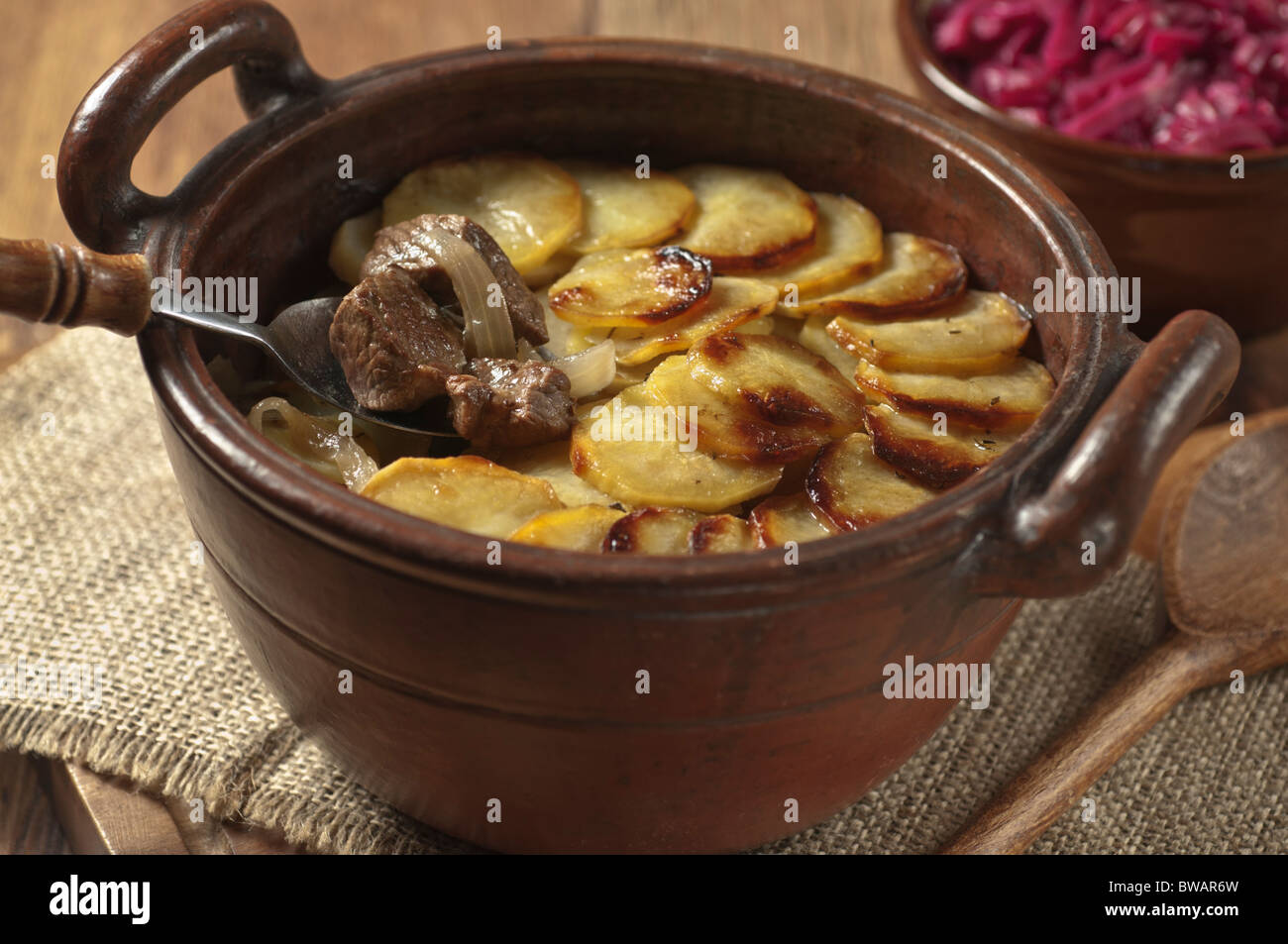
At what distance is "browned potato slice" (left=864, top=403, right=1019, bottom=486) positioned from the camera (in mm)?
2123

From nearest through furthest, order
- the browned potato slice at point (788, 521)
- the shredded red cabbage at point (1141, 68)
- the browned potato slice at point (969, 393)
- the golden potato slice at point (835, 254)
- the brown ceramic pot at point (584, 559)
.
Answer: the brown ceramic pot at point (584, 559), the browned potato slice at point (788, 521), the browned potato slice at point (969, 393), the golden potato slice at point (835, 254), the shredded red cabbage at point (1141, 68)

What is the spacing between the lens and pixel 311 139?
2434 millimetres

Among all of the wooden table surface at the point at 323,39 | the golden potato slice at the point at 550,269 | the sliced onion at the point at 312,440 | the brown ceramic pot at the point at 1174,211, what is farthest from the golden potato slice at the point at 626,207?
the wooden table surface at the point at 323,39

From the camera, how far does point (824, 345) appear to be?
7.86ft

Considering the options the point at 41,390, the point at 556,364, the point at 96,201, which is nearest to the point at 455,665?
the point at 556,364

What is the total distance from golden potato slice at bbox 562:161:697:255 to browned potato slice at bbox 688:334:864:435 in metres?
0.38

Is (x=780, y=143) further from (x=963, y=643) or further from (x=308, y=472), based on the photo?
(x=308, y=472)

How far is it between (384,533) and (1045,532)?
855 mm

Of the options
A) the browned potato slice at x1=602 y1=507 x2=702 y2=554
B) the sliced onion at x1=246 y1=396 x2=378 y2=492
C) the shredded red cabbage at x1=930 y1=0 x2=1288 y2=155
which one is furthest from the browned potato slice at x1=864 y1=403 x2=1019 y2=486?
the shredded red cabbage at x1=930 y1=0 x2=1288 y2=155

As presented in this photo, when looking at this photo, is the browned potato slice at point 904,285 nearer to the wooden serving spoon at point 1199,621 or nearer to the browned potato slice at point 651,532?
the browned potato slice at point 651,532

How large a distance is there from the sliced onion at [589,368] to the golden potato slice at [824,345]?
1.25 feet

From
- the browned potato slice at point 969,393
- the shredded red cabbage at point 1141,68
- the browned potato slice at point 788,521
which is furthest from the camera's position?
the shredded red cabbage at point 1141,68

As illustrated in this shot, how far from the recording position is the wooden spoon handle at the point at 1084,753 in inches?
90.7

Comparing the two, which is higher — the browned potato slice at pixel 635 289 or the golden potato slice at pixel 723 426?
the browned potato slice at pixel 635 289
